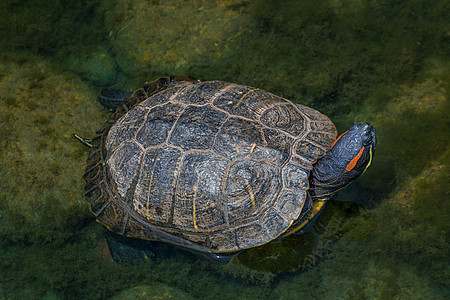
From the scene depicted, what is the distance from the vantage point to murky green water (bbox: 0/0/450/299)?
4527mm

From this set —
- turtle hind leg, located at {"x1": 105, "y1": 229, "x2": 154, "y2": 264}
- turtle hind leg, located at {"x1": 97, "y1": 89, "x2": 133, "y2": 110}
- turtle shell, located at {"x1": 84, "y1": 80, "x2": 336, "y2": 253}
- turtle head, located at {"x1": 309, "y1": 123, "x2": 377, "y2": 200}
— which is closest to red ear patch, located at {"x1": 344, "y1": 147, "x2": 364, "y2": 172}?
turtle head, located at {"x1": 309, "y1": 123, "x2": 377, "y2": 200}

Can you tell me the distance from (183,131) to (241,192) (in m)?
0.99

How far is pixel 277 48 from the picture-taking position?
5816 mm

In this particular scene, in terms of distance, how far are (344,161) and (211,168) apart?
62.9 inches

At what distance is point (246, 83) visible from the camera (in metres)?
5.66

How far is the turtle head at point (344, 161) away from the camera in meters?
4.01

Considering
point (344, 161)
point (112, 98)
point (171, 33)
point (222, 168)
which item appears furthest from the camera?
point (171, 33)

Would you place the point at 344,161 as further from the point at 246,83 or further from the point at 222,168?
the point at 246,83

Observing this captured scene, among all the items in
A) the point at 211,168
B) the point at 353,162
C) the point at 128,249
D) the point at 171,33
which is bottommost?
the point at 128,249

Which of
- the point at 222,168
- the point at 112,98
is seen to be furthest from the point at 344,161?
the point at 112,98

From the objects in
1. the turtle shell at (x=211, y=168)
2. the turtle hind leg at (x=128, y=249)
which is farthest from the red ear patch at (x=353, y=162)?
the turtle hind leg at (x=128, y=249)

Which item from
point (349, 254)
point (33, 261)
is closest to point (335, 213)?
point (349, 254)

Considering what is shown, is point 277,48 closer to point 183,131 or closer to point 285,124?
point 285,124

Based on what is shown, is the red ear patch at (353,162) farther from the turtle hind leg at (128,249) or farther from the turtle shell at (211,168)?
the turtle hind leg at (128,249)
